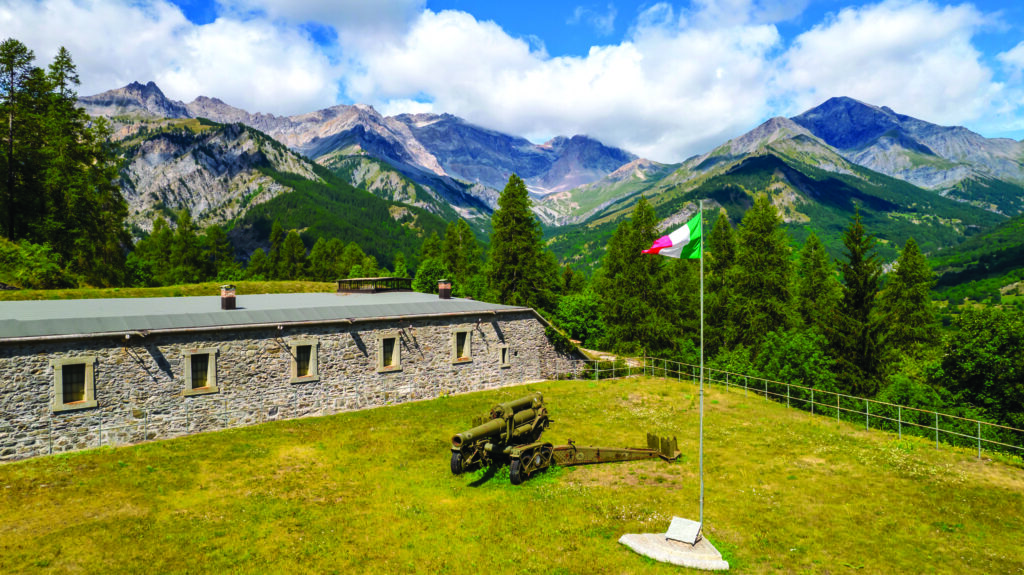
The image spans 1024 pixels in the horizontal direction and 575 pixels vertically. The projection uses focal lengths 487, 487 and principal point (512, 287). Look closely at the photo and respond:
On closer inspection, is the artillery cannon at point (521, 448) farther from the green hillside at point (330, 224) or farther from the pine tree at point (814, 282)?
the green hillside at point (330, 224)

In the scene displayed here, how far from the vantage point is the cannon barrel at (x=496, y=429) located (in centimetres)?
1542

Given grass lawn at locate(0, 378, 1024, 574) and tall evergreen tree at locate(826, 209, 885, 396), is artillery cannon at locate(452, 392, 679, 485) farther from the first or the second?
tall evergreen tree at locate(826, 209, 885, 396)

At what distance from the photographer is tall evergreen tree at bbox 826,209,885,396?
31.4m

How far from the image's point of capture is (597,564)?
1119 centimetres

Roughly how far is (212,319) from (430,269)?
2145 inches

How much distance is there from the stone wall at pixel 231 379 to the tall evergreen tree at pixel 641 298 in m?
15.0

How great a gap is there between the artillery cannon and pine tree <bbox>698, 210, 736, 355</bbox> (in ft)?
82.7

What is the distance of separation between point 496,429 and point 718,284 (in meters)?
34.3

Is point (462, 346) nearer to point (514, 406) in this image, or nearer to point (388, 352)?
point (388, 352)

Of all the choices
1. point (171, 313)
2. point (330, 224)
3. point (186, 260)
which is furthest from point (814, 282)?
point (330, 224)

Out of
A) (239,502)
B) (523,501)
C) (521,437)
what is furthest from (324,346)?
(523,501)

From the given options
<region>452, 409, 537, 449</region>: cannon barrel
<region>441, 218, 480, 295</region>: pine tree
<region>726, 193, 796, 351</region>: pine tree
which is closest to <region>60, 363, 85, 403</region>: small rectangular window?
<region>452, 409, 537, 449</region>: cannon barrel

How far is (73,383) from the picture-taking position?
60.1ft

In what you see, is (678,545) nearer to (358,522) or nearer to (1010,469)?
(358,522)
